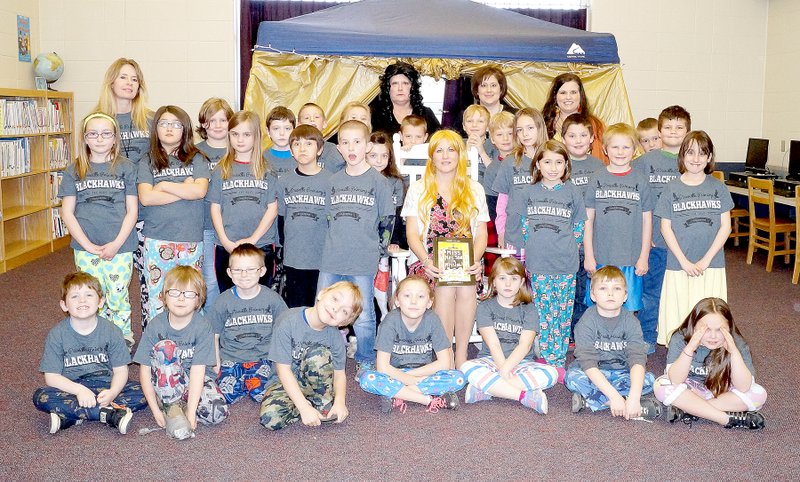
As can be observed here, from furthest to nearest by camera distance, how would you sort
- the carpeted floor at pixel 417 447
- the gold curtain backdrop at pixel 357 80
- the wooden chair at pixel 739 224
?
the wooden chair at pixel 739 224 < the gold curtain backdrop at pixel 357 80 < the carpeted floor at pixel 417 447

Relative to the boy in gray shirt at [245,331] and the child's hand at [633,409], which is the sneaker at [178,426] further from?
the child's hand at [633,409]

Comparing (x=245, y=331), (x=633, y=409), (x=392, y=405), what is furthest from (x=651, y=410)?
(x=245, y=331)

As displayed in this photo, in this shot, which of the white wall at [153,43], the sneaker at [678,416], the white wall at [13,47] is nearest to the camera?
the sneaker at [678,416]

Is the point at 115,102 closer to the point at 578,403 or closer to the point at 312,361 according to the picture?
the point at 312,361

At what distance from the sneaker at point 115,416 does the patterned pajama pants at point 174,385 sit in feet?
0.48

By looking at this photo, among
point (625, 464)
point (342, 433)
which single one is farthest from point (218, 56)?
point (625, 464)

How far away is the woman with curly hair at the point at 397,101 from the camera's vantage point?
498 cm

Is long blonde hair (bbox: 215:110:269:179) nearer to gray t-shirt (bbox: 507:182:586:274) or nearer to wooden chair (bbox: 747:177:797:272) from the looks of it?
gray t-shirt (bbox: 507:182:586:274)

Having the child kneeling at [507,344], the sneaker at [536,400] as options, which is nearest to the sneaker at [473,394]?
the child kneeling at [507,344]

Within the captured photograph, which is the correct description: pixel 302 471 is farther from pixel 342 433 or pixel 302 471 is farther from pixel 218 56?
pixel 218 56

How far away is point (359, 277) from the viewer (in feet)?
12.7

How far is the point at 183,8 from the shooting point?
8.72 meters

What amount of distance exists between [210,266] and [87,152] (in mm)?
840

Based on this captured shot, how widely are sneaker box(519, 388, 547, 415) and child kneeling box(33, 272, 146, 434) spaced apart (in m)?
1.69
